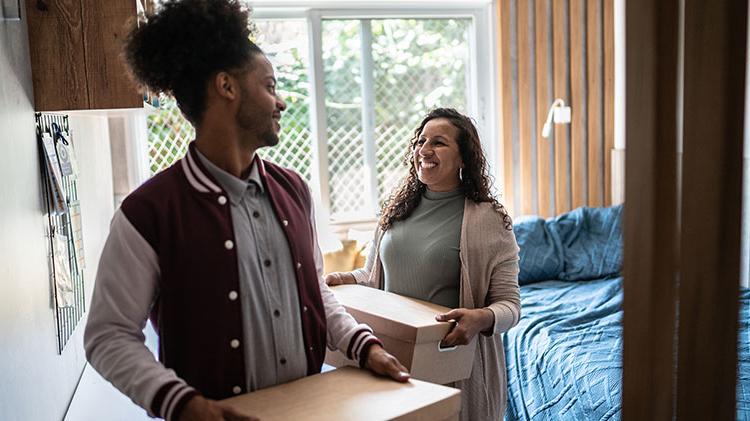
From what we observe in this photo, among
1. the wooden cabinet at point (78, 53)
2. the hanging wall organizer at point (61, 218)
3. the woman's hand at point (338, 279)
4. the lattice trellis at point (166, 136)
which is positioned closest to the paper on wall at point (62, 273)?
the hanging wall organizer at point (61, 218)

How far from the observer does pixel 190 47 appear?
1.21m

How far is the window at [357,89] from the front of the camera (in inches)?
175

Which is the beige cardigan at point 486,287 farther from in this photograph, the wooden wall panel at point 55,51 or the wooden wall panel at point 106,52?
the wooden wall panel at point 55,51

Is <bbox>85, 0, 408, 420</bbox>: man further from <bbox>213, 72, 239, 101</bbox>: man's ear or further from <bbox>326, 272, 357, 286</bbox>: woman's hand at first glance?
<bbox>326, 272, 357, 286</bbox>: woman's hand

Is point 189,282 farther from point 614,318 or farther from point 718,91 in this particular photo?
point 614,318

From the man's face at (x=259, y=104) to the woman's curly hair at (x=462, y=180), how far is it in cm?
89

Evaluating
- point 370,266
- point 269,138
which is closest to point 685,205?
point 269,138

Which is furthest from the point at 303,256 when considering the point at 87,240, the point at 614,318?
the point at 614,318

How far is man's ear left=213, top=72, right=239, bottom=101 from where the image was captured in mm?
1214

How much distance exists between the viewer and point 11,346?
4.45ft

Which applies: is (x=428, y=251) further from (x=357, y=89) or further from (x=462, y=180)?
(x=357, y=89)

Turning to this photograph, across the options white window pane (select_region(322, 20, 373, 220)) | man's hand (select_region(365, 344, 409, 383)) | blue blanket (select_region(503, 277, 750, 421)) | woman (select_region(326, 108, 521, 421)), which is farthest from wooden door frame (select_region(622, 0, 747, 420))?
white window pane (select_region(322, 20, 373, 220))

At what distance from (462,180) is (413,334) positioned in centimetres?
63

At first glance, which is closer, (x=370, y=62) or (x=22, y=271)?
(x=22, y=271)
